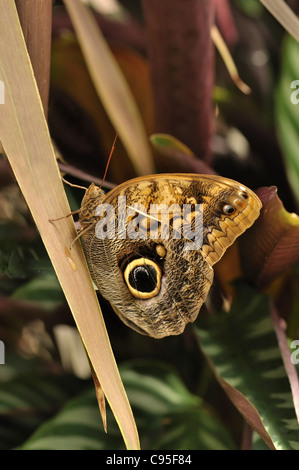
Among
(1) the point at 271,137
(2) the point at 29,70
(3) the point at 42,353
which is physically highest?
(2) the point at 29,70

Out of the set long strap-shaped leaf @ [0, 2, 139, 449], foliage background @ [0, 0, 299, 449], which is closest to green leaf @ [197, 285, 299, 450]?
foliage background @ [0, 0, 299, 449]

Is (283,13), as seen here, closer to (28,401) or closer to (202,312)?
(202,312)

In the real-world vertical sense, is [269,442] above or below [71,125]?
below

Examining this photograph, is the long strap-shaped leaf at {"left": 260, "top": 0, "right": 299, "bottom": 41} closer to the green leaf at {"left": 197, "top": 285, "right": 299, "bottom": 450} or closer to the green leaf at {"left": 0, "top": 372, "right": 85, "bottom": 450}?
the green leaf at {"left": 197, "top": 285, "right": 299, "bottom": 450}

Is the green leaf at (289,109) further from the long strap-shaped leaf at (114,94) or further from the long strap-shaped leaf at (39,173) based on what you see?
the long strap-shaped leaf at (39,173)

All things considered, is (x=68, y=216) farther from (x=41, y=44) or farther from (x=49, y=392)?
(x=49, y=392)

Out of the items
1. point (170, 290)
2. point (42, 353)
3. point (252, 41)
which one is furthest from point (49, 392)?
point (252, 41)

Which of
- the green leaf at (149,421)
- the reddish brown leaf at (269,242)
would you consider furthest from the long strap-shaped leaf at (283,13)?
the green leaf at (149,421)

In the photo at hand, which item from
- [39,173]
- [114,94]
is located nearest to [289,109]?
[114,94]
